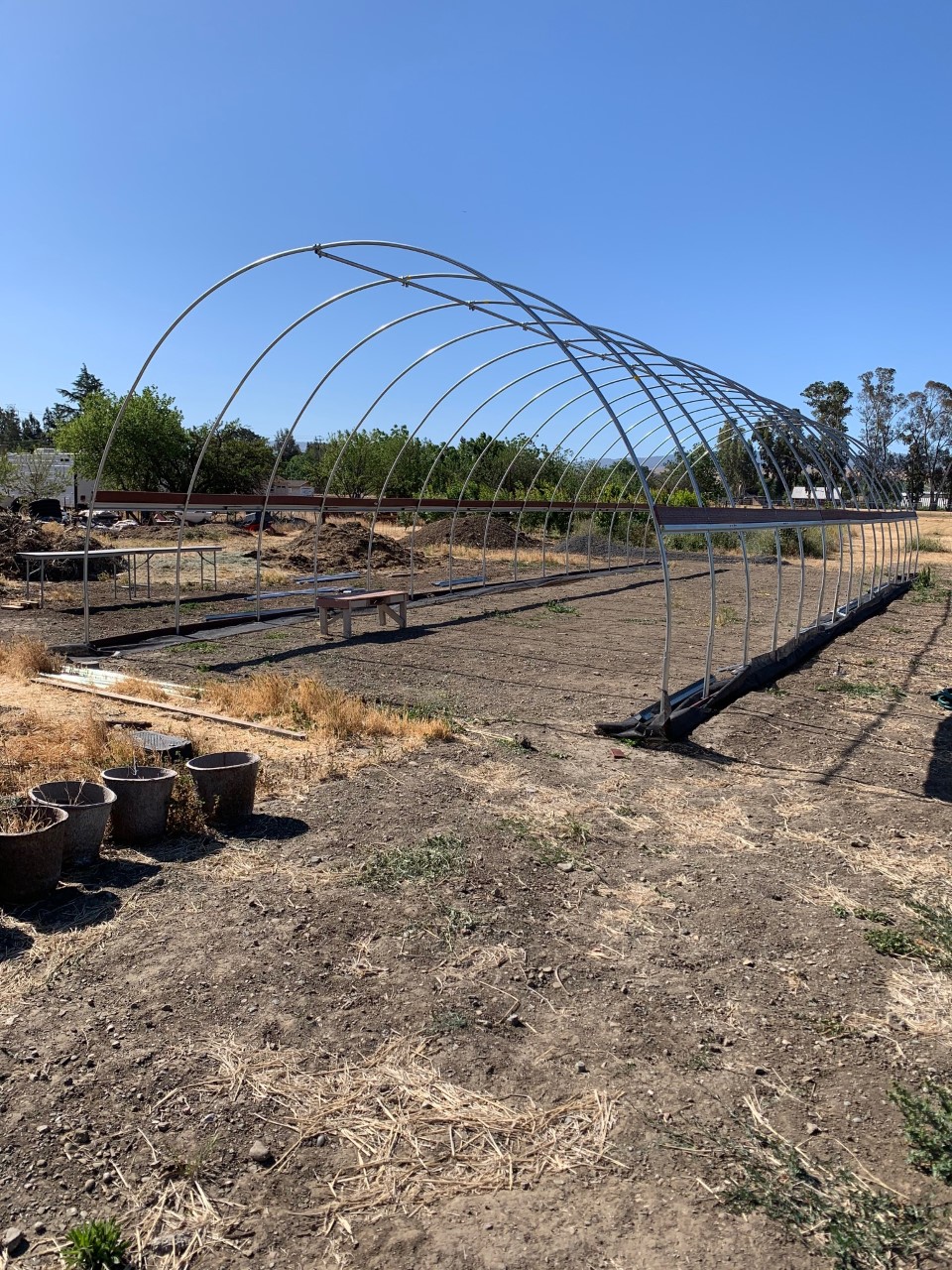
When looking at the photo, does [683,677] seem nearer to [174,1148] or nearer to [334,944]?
[334,944]

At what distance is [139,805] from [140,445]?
36193 mm

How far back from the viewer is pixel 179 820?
4.78 meters

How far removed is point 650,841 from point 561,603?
1076 centimetres

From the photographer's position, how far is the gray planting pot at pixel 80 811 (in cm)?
421

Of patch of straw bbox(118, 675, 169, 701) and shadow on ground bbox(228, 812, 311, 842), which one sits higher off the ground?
patch of straw bbox(118, 675, 169, 701)

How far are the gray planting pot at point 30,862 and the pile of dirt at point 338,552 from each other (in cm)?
1673

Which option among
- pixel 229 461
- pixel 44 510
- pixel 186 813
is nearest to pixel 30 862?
pixel 186 813

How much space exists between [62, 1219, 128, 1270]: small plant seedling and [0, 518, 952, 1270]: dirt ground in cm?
6

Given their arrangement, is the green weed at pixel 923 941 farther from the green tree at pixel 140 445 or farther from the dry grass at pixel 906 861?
the green tree at pixel 140 445

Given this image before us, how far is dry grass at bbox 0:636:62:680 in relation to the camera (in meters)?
8.41

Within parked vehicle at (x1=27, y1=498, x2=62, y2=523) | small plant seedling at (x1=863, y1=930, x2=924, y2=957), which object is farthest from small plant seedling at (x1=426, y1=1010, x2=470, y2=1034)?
parked vehicle at (x1=27, y1=498, x2=62, y2=523)

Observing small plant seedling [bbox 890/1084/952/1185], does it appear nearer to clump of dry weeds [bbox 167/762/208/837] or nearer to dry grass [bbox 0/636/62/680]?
→ clump of dry weeds [bbox 167/762/208/837]

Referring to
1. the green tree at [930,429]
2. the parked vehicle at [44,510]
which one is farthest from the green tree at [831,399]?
the parked vehicle at [44,510]

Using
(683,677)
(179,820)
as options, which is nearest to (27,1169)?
(179,820)
